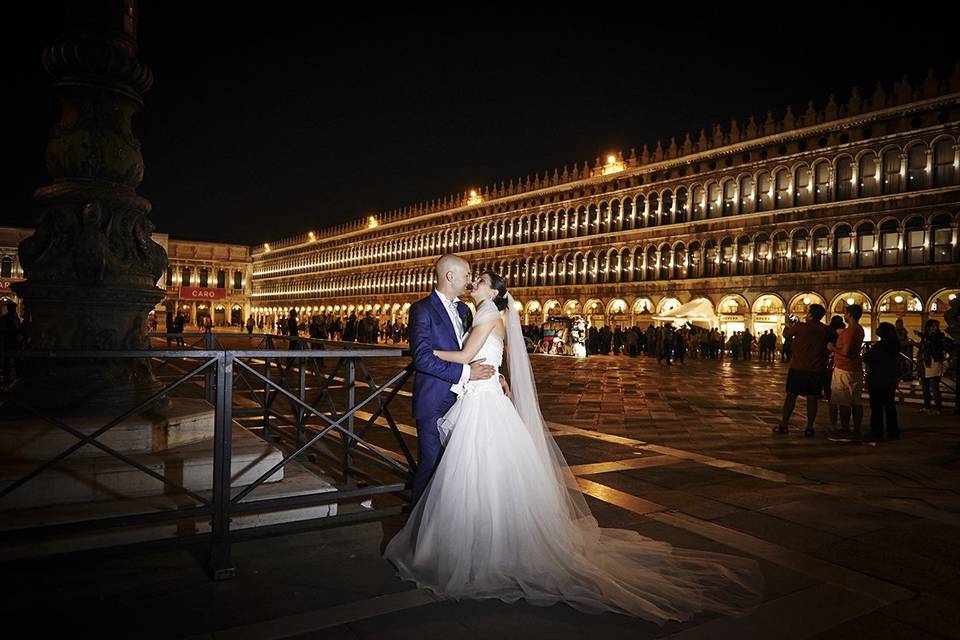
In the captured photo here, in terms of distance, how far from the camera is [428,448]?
11.4ft

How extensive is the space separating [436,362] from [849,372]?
6191mm

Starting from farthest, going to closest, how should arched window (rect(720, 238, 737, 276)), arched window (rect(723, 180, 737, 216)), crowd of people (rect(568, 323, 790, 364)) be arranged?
arched window (rect(723, 180, 737, 216)), arched window (rect(720, 238, 737, 276)), crowd of people (rect(568, 323, 790, 364))

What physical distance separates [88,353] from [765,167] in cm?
3733

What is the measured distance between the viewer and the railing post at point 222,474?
9.86 feet

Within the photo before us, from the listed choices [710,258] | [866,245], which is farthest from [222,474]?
[710,258]

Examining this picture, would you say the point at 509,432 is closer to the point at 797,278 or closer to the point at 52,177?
the point at 52,177

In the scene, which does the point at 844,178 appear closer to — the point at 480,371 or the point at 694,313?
the point at 694,313

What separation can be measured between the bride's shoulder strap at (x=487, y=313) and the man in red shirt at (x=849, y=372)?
5.73 m

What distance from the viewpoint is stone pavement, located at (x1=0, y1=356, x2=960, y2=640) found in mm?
2576

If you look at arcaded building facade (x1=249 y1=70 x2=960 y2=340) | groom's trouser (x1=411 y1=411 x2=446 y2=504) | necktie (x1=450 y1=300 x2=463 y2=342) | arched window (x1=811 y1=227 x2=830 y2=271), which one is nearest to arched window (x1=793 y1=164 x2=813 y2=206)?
arcaded building facade (x1=249 y1=70 x2=960 y2=340)

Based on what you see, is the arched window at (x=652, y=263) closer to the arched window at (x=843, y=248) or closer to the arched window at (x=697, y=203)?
the arched window at (x=697, y=203)

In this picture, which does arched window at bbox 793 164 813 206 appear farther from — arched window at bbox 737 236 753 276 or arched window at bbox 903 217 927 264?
arched window at bbox 903 217 927 264

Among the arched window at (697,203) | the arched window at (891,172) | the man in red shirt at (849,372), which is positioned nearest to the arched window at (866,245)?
the arched window at (891,172)

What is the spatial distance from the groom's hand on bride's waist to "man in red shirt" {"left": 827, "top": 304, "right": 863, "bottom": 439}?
577cm
